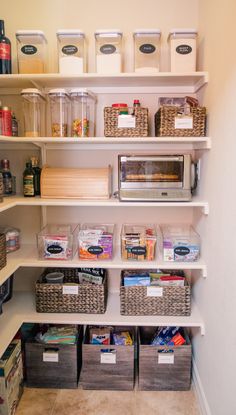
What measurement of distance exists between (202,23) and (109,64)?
0.58 metres

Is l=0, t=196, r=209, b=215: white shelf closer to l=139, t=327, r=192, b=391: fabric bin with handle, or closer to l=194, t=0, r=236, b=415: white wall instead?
l=194, t=0, r=236, b=415: white wall

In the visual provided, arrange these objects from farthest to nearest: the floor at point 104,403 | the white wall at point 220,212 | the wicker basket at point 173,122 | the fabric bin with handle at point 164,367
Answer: the fabric bin with handle at point 164,367, the floor at point 104,403, the wicker basket at point 173,122, the white wall at point 220,212

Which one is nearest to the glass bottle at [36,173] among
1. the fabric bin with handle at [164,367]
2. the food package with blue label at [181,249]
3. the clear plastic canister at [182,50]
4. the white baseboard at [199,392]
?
the food package with blue label at [181,249]

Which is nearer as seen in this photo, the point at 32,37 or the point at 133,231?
the point at 32,37

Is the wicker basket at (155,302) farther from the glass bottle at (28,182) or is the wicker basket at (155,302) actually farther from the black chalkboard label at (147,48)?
the black chalkboard label at (147,48)

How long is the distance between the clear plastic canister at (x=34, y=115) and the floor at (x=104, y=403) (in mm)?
1514

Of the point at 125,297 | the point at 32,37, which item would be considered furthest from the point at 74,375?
the point at 32,37

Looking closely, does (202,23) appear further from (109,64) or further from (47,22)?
(47,22)

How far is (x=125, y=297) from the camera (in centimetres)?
183

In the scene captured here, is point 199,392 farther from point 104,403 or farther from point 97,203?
point 97,203

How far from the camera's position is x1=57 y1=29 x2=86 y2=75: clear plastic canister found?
1714 millimetres

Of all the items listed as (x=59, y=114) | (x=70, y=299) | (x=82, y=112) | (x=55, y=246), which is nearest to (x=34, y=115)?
(x=59, y=114)

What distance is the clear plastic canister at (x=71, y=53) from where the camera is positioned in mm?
1714

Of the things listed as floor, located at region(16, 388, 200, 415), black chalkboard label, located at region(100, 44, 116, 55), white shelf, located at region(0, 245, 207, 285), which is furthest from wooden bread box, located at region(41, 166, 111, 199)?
floor, located at region(16, 388, 200, 415)
